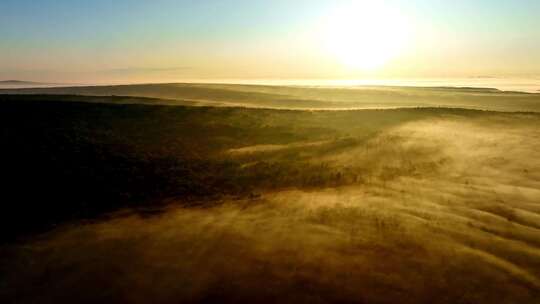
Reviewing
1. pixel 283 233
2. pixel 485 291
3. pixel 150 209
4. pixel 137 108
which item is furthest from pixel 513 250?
pixel 137 108

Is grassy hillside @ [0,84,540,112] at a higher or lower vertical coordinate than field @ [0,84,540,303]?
higher

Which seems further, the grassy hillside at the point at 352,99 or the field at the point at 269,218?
the grassy hillside at the point at 352,99

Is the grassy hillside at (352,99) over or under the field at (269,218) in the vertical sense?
over

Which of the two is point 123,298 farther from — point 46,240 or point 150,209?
point 150,209

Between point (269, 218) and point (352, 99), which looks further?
point (352, 99)

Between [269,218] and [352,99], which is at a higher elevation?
[352,99]

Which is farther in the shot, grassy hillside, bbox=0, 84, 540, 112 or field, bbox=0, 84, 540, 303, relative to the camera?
grassy hillside, bbox=0, 84, 540, 112

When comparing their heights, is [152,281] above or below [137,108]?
below

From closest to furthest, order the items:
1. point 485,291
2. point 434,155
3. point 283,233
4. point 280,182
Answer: point 485,291
point 283,233
point 280,182
point 434,155
